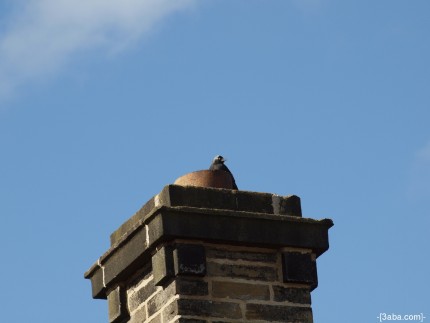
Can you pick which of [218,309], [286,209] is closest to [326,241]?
[286,209]

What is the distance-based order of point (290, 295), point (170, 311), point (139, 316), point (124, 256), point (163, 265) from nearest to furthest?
point (170, 311)
point (163, 265)
point (290, 295)
point (139, 316)
point (124, 256)

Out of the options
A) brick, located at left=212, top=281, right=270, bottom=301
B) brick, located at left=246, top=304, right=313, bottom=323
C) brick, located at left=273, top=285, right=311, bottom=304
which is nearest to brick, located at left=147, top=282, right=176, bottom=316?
brick, located at left=212, top=281, right=270, bottom=301

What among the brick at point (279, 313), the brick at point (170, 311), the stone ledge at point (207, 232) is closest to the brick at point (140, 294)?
the stone ledge at point (207, 232)

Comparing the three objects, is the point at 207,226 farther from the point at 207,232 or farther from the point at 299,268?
the point at 299,268

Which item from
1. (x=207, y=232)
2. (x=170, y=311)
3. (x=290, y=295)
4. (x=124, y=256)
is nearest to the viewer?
(x=170, y=311)

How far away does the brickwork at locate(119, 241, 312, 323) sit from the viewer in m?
8.63

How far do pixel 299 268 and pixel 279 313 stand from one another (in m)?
0.36

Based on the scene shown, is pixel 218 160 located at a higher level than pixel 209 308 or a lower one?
higher

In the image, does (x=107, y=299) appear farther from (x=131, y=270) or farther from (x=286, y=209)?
(x=286, y=209)

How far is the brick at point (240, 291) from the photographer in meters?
8.77

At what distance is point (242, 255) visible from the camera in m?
8.98

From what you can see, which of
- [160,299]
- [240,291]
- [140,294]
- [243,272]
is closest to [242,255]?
[243,272]

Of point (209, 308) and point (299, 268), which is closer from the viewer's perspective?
point (209, 308)

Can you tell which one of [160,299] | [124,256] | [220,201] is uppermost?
[220,201]
